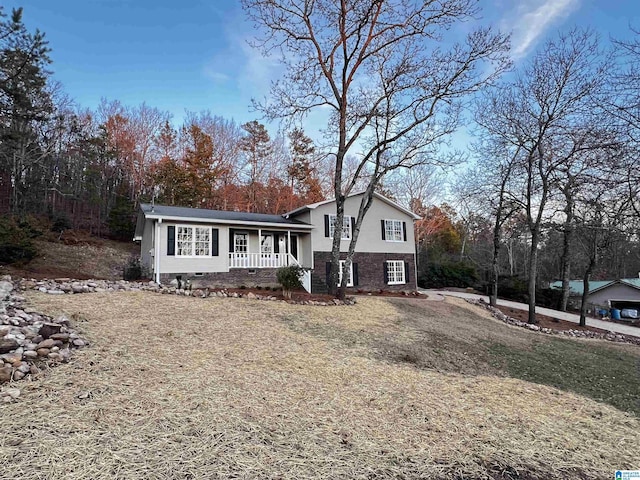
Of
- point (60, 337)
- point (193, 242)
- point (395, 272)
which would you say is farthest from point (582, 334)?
point (60, 337)

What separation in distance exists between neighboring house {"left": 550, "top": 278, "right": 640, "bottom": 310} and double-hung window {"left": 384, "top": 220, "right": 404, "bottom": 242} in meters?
12.2

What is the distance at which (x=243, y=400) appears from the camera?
3.39 meters

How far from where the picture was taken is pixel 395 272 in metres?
19.4

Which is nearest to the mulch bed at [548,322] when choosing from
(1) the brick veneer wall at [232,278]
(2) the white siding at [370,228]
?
(2) the white siding at [370,228]

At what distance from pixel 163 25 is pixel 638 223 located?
1404 centimetres

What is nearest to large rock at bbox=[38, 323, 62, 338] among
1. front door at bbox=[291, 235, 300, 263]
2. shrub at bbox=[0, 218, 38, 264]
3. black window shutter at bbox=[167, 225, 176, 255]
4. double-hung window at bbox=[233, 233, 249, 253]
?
black window shutter at bbox=[167, 225, 176, 255]

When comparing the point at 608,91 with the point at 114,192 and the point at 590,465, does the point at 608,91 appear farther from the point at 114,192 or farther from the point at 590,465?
the point at 114,192

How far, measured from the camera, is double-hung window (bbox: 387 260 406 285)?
751 inches

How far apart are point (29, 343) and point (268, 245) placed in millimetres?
12744

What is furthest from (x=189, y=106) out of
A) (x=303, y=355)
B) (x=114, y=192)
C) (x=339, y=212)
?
(x=303, y=355)

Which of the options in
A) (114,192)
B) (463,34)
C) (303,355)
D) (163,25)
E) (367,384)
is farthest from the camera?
(114,192)

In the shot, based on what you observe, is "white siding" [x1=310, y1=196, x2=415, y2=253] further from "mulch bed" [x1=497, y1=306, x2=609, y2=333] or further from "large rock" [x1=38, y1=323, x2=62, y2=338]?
"large rock" [x1=38, y1=323, x2=62, y2=338]

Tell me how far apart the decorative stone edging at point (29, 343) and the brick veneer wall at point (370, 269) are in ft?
40.1

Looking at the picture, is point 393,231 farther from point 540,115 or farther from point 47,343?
point 47,343
